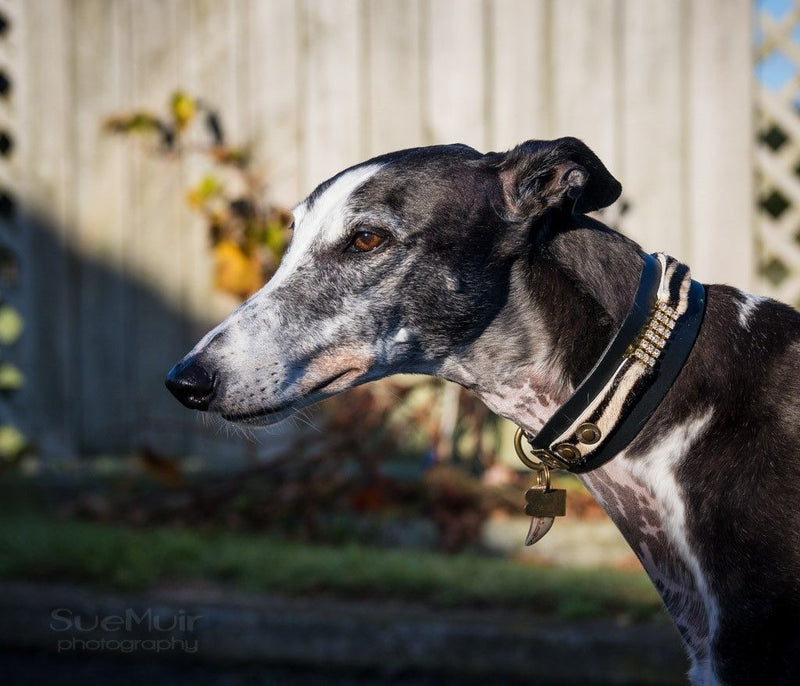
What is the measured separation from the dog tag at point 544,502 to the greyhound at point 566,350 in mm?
73

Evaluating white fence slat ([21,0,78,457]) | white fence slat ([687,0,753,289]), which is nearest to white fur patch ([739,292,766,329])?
white fence slat ([687,0,753,289])

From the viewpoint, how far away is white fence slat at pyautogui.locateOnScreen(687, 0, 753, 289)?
13.8ft

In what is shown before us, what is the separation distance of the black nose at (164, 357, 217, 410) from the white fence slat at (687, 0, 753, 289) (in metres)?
3.13

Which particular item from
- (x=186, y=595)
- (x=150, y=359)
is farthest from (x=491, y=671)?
(x=150, y=359)

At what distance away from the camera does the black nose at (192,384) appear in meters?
1.68

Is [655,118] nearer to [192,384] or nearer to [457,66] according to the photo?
[457,66]

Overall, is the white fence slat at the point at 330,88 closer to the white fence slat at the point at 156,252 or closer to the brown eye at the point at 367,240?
the white fence slat at the point at 156,252

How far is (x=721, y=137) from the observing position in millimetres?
4211

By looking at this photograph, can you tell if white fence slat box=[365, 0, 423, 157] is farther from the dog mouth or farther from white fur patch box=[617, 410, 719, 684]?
white fur patch box=[617, 410, 719, 684]

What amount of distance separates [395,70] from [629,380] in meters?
3.16

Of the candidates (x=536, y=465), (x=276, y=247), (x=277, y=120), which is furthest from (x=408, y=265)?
(x=277, y=120)

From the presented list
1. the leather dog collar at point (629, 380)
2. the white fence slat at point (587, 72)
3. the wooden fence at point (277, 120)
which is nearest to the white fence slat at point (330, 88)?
the wooden fence at point (277, 120)

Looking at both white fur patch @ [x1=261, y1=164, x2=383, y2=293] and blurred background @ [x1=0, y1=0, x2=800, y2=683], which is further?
blurred background @ [x1=0, y1=0, x2=800, y2=683]

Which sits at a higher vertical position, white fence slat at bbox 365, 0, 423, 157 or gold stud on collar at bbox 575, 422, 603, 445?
white fence slat at bbox 365, 0, 423, 157
